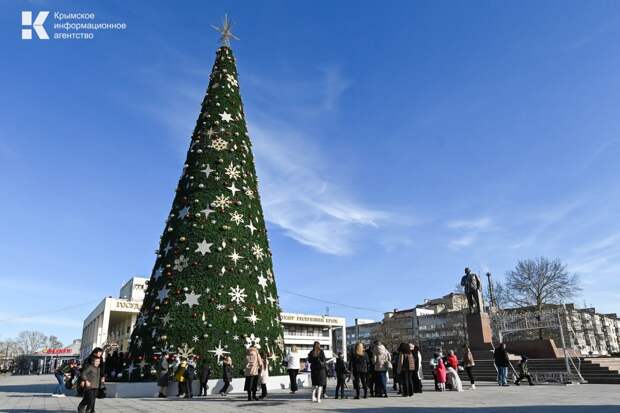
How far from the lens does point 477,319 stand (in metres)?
22.7

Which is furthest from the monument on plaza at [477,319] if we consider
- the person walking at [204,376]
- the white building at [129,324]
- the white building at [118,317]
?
the white building at [118,317]

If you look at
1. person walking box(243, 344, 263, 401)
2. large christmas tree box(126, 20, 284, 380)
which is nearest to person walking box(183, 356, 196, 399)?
large christmas tree box(126, 20, 284, 380)

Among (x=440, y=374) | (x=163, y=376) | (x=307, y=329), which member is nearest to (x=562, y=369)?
(x=440, y=374)

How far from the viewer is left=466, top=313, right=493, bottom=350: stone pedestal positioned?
22450 millimetres

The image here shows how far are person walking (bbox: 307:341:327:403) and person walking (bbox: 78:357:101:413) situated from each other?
17.1 feet

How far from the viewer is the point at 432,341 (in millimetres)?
85188

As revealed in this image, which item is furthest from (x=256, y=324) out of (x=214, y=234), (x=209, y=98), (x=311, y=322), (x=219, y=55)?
(x=311, y=322)

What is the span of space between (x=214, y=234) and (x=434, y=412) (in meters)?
9.22

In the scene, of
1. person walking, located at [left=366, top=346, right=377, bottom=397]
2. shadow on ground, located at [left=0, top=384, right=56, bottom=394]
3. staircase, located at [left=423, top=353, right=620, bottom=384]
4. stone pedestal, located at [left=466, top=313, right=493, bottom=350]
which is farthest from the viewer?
stone pedestal, located at [left=466, top=313, right=493, bottom=350]

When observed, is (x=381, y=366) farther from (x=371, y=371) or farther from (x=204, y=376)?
(x=204, y=376)

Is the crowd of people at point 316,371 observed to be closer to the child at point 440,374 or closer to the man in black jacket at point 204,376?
the man in black jacket at point 204,376

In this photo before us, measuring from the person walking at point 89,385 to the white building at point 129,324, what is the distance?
32010 mm

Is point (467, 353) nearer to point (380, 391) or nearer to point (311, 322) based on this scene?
point (380, 391)

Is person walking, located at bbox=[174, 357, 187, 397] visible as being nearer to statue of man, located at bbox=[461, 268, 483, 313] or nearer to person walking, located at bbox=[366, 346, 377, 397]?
person walking, located at bbox=[366, 346, 377, 397]
